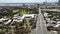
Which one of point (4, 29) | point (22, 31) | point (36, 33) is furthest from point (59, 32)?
point (4, 29)

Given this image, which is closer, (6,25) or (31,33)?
(31,33)

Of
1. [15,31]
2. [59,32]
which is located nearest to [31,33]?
[15,31]

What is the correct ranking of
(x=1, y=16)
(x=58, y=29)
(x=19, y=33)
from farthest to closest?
(x=1, y=16), (x=58, y=29), (x=19, y=33)

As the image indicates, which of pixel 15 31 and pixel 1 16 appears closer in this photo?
pixel 15 31

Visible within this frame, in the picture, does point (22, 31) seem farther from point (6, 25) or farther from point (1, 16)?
point (1, 16)

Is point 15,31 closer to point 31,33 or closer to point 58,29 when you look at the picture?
point 31,33

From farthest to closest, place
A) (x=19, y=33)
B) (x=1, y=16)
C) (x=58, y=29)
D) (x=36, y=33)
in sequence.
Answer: (x=1, y=16)
(x=58, y=29)
(x=36, y=33)
(x=19, y=33)

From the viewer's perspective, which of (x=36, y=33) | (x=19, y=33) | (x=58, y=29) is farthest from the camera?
(x=58, y=29)

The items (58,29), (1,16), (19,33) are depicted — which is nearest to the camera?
(19,33)
